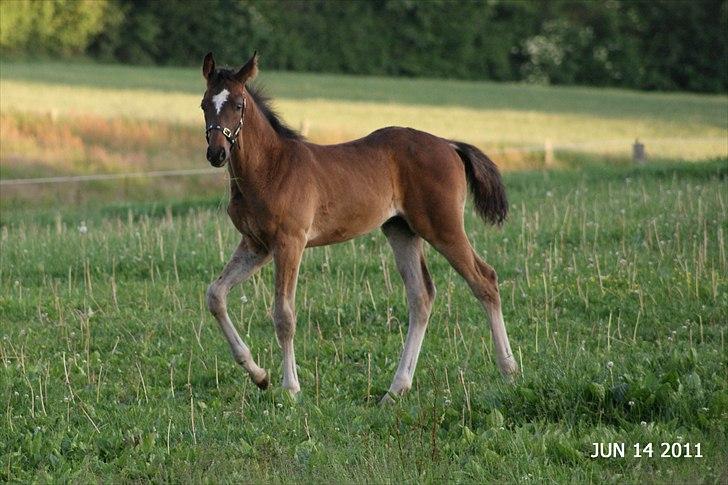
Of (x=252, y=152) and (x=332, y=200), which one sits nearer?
(x=252, y=152)

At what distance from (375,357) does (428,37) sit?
6781 centimetres

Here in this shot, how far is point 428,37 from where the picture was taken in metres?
75.6

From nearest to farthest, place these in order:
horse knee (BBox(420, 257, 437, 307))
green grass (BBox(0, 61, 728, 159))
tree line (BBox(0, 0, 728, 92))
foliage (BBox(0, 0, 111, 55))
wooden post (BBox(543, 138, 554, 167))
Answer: horse knee (BBox(420, 257, 437, 307))
wooden post (BBox(543, 138, 554, 167))
green grass (BBox(0, 61, 728, 159))
foliage (BBox(0, 0, 111, 55))
tree line (BBox(0, 0, 728, 92))

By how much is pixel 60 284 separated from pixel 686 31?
67637 mm

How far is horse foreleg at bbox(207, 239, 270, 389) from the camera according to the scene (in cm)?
838

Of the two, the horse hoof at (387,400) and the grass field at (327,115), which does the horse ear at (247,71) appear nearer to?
the horse hoof at (387,400)

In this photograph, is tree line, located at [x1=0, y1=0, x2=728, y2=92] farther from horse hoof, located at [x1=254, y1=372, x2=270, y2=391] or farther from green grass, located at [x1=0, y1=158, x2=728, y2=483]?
horse hoof, located at [x1=254, y1=372, x2=270, y2=391]

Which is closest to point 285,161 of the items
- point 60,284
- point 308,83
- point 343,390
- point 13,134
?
point 343,390

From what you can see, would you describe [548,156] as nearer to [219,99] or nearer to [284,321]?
[284,321]

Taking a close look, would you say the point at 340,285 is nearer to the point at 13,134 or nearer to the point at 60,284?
the point at 60,284

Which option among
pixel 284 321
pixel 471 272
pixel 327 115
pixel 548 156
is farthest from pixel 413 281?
pixel 327 115

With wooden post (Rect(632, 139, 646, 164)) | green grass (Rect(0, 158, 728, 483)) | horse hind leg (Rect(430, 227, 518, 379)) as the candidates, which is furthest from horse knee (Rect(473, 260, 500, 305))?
wooden post (Rect(632, 139, 646, 164))

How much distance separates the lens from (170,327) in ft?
32.8
